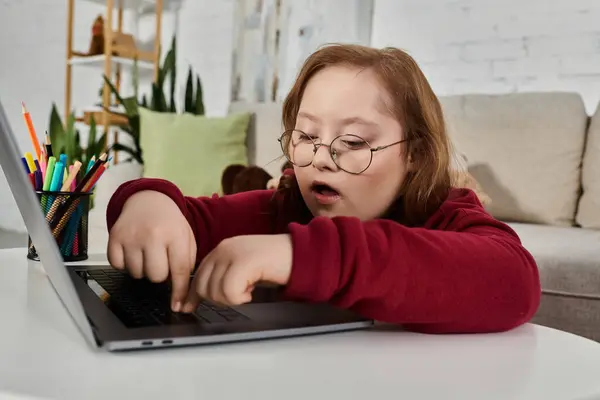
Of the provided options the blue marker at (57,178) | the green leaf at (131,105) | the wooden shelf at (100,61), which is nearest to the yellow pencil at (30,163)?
the blue marker at (57,178)

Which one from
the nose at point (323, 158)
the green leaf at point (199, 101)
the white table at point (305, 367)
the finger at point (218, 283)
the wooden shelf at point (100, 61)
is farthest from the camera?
the wooden shelf at point (100, 61)

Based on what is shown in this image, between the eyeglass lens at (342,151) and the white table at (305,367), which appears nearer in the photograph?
the white table at (305,367)

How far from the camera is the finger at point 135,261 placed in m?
0.58

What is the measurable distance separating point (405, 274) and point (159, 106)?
2.86 meters

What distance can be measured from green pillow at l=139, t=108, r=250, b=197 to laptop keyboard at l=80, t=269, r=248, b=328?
76.9 inches

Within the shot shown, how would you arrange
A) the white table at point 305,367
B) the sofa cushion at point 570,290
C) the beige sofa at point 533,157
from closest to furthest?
the white table at point 305,367 → the sofa cushion at point 570,290 → the beige sofa at point 533,157

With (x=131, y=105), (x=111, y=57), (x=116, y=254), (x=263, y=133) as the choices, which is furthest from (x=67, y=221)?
(x=111, y=57)

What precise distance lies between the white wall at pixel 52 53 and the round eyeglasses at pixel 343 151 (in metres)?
3.38

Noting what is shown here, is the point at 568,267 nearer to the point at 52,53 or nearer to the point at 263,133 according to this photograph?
the point at 263,133

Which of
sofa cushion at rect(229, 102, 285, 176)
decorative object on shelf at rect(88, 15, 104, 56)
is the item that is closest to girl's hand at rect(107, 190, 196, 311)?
sofa cushion at rect(229, 102, 285, 176)

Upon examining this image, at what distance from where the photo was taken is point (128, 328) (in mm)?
505

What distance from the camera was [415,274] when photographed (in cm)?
55

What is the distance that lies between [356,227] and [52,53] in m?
4.41

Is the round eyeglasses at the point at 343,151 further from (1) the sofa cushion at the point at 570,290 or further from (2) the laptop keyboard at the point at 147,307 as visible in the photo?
(1) the sofa cushion at the point at 570,290
